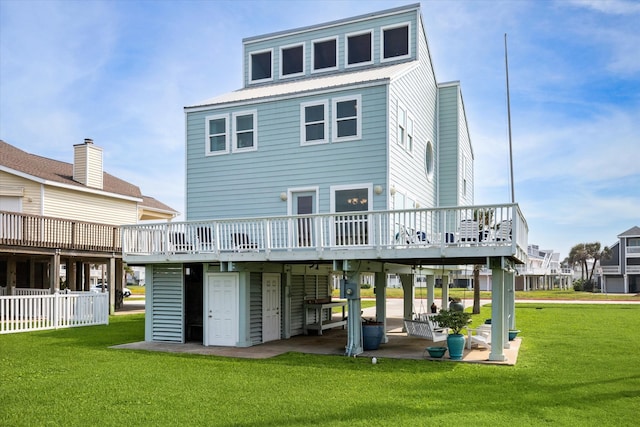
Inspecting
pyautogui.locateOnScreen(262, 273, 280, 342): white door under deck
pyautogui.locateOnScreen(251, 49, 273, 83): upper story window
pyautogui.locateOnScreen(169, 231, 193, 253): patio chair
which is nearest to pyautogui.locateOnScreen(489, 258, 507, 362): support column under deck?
pyautogui.locateOnScreen(262, 273, 280, 342): white door under deck

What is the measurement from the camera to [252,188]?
62.1 feet

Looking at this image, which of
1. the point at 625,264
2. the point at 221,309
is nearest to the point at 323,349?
the point at 221,309

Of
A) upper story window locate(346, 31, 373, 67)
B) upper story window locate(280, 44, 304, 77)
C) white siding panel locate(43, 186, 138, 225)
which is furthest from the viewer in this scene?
white siding panel locate(43, 186, 138, 225)

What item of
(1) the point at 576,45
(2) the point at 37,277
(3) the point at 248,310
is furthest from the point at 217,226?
(2) the point at 37,277

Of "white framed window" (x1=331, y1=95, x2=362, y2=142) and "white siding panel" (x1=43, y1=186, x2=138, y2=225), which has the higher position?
"white framed window" (x1=331, y1=95, x2=362, y2=142)

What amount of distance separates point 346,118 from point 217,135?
15.0ft

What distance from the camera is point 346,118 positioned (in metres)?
17.8

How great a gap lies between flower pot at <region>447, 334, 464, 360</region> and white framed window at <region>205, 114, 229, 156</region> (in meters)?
9.55

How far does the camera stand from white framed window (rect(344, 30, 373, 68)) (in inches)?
826

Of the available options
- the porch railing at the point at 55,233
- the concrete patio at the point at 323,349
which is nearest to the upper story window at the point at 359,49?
the concrete patio at the point at 323,349

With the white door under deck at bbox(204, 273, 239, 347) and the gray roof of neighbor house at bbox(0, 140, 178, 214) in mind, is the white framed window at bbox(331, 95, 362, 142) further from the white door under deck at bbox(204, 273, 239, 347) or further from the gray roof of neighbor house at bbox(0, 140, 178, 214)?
the gray roof of neighbor house at bbox(0, 140, 178, 214)

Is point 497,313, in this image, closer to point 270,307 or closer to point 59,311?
point 270,307

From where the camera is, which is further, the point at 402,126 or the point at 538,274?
the point at 538,274

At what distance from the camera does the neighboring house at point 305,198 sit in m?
15.4
